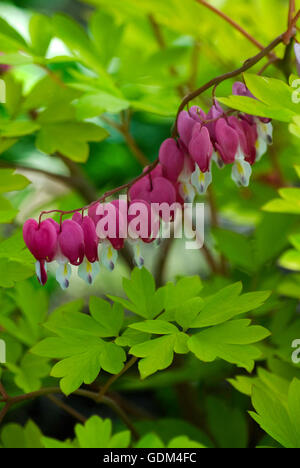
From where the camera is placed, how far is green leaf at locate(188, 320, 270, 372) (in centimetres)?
69

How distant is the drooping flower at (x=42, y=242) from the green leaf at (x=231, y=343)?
0.72ft

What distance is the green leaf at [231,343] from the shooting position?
688 mm

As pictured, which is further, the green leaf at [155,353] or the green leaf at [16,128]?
the green leaf at [16,128]

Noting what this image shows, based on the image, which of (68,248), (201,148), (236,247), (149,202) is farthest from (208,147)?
(236,247)

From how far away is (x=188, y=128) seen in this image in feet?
2.46

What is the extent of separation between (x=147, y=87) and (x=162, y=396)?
0.85 m

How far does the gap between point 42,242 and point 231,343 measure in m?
0.28

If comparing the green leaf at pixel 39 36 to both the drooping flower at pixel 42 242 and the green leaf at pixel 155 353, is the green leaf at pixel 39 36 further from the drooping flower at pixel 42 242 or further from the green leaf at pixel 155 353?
the green leaf at pixel 155 353

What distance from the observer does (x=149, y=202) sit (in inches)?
30.7

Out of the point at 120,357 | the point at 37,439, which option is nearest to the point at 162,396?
the point at 37,439

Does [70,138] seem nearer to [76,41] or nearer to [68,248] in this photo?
[76,41]

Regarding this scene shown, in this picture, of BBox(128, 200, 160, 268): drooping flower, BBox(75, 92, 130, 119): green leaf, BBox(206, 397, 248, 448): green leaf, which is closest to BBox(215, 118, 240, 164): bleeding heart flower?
BBox(128, 200, 160, 268): drooping flower

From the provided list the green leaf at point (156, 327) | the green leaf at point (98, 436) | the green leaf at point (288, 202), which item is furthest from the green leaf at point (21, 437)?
the green leaf at point (288, 202)

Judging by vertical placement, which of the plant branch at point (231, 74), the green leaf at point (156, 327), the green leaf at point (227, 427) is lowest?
the green leaf at point (227, 427)
